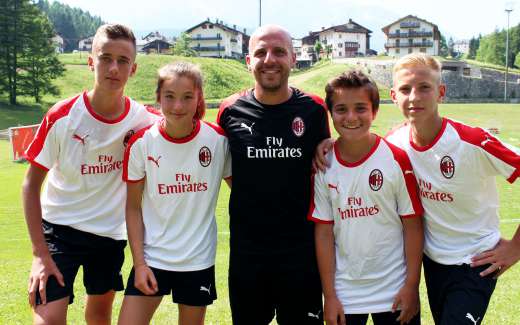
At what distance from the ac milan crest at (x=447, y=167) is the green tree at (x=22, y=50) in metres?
48.6

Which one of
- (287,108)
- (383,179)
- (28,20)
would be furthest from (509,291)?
(28,20)

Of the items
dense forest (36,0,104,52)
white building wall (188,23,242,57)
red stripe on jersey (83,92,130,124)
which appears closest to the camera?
red stripe on jersey (83,92,130,124)

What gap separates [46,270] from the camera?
3.85m

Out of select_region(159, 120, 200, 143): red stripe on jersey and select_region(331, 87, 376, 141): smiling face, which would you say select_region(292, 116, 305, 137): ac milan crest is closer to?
select_region(331, 87, 376, 141): smiling face

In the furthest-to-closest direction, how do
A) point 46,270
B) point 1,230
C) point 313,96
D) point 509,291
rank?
point 1,230, point 509,291, point 313,96, point 46,270

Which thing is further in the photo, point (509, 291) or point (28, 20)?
point (28, 20)

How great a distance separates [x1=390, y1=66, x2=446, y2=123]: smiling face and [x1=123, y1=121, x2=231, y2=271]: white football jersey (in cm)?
143

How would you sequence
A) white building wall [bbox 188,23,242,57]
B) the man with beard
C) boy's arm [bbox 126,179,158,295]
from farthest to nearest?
white building wall [bbox 188,23,242,57] → the man with beard → boy's arm [bbox 126,179,158,295]

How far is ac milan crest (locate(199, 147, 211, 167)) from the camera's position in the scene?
3.84 m

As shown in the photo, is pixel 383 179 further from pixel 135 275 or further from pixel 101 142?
pixel 101 142

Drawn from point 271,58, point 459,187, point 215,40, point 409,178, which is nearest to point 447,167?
point 459,187

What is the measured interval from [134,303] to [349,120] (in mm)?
1962

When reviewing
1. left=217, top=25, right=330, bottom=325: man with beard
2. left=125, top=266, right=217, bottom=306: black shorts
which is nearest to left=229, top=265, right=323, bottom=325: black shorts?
left=217, top=25, right=330, bottom=325: man with beard

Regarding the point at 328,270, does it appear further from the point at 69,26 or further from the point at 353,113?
the point at 69,26
